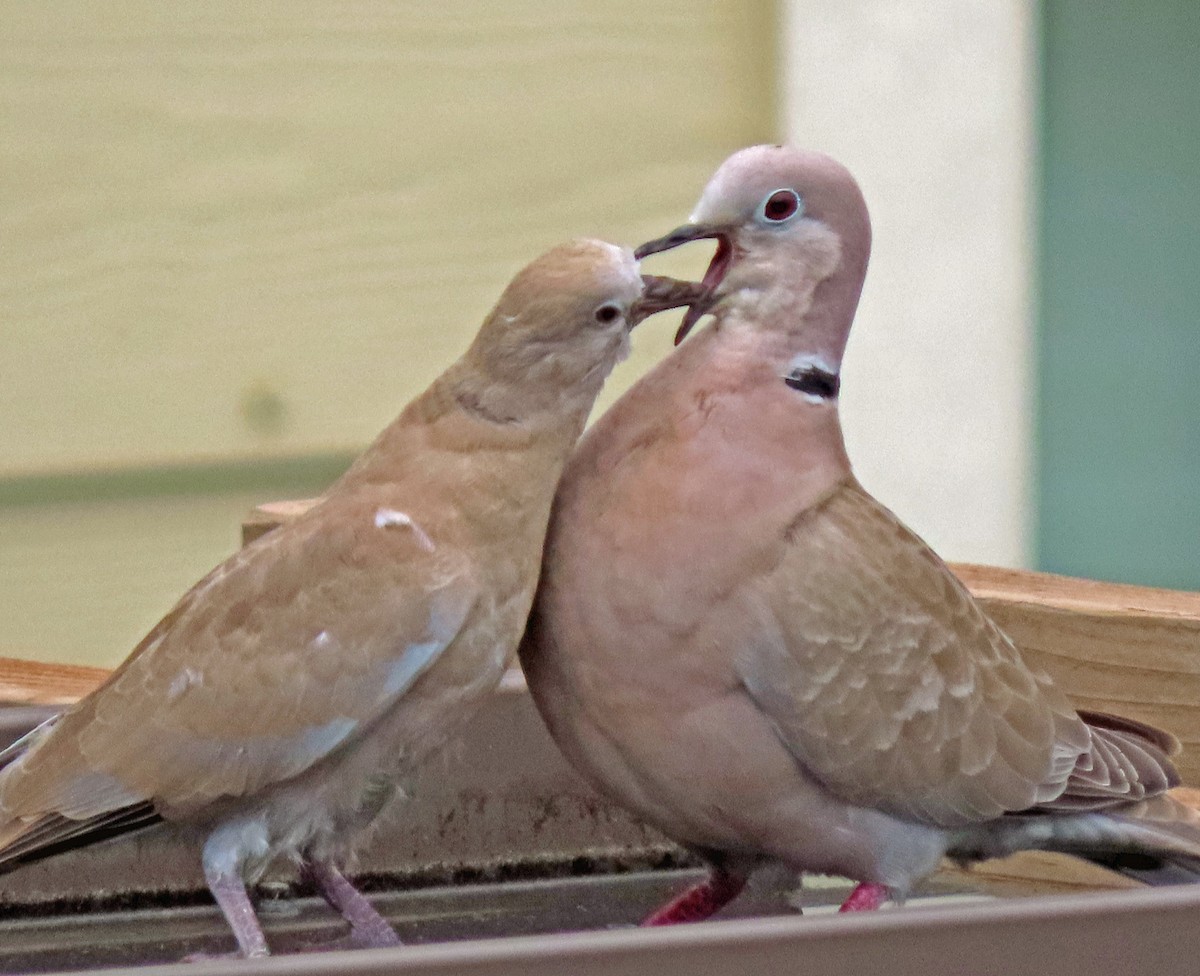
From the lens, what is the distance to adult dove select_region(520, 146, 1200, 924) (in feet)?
2.00

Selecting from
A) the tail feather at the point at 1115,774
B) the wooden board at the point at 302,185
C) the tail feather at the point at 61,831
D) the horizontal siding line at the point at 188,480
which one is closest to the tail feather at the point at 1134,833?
the tail feather at the point at 1115,774

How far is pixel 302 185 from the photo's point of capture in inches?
54.1

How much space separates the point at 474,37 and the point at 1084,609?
31.5 inches

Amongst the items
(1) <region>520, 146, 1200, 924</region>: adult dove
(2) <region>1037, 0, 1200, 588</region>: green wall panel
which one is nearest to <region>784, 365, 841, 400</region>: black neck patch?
(1) <region>520, 146, 1200, 924</region>: adult dove

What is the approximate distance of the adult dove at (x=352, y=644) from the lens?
23.5 inches

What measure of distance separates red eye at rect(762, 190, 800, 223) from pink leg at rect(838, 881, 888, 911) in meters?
0.25

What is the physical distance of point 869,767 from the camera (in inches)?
24.7

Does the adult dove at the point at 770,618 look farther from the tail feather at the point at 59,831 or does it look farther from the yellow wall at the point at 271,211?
the yellow wall at the point at 271,211

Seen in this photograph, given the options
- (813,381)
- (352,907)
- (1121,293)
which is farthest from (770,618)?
(1121,293)

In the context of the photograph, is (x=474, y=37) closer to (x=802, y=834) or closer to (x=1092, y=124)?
(x=1092, y=124)

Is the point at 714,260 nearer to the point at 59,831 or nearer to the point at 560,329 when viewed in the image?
the point at 560,329

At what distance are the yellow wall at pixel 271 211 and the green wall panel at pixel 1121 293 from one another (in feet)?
1.07

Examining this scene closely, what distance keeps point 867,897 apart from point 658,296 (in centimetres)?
24

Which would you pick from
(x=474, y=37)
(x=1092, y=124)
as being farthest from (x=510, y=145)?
(x=1092, y=124)
